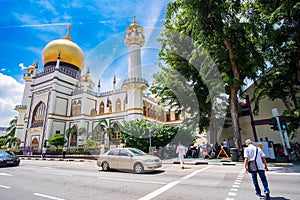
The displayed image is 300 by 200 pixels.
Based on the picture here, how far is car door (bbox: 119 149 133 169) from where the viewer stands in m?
9.35

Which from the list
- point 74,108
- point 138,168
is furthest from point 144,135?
point 74,108

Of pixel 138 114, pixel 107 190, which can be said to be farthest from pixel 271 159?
pixel 138 114

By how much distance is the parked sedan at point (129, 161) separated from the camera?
29.1 ft

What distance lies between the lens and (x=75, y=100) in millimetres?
31719

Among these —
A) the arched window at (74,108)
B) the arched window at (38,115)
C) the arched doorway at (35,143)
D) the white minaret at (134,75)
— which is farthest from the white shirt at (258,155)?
the arched window at (38,115)

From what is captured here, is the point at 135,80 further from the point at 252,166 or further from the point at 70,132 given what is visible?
the point at 252,166

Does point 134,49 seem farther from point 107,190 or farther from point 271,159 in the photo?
point 107,190

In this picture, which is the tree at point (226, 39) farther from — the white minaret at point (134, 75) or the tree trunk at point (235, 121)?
the white minaret at point (134, 75)

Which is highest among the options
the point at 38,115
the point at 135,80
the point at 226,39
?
the point at 135,80

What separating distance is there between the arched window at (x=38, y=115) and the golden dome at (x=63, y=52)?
27.4ft

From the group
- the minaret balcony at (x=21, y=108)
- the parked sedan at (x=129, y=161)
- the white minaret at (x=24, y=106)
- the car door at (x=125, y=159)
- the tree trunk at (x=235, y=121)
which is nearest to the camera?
the parked sedan at (x=129, y=161)

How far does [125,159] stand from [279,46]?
46.2 ft

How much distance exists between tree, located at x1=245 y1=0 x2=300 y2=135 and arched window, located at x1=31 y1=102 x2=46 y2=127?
31.3 m

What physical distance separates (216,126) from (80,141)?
66.5 feet
